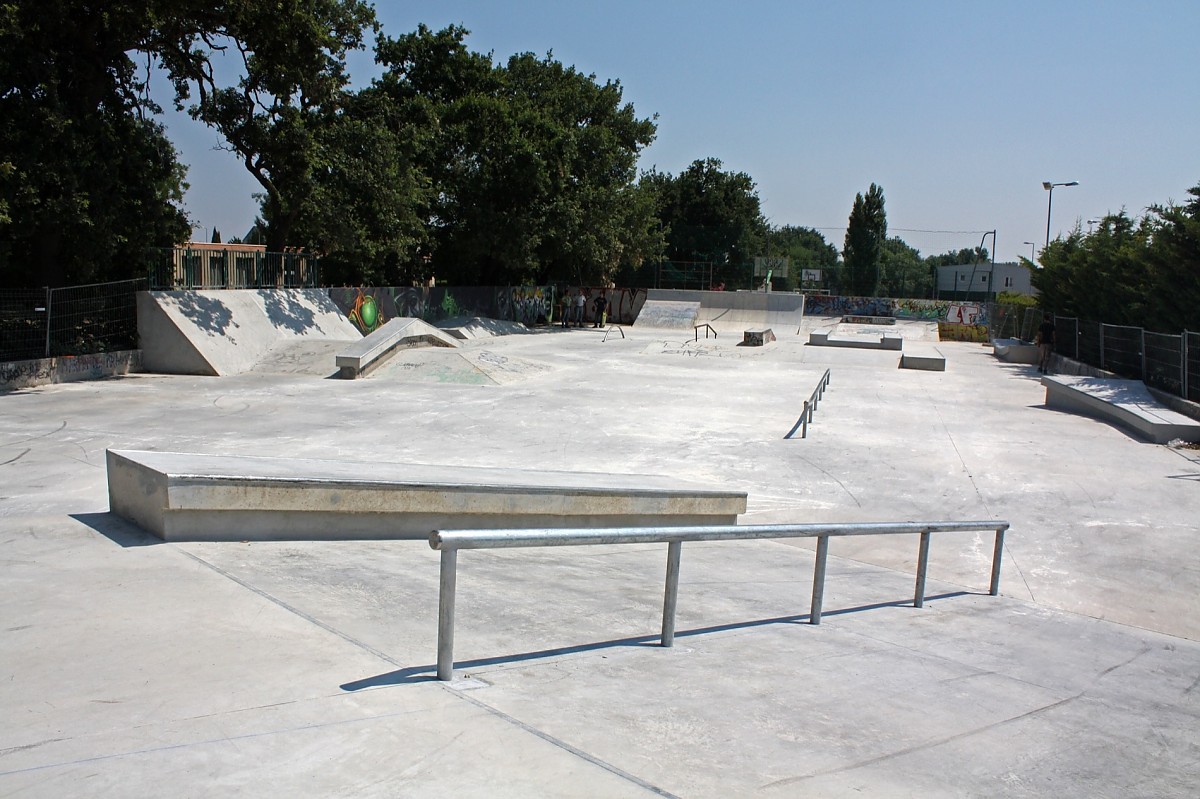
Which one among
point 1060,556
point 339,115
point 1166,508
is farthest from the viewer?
point 339,115

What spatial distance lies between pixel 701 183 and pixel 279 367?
57337mm

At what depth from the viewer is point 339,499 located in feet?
21.5

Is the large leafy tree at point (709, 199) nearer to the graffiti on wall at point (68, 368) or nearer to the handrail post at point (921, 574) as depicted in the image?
the graffiti on wall at point (68, 368)

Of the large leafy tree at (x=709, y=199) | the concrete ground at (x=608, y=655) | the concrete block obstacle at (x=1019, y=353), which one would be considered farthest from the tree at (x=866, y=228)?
the concrete ground at (x=608, y=655)

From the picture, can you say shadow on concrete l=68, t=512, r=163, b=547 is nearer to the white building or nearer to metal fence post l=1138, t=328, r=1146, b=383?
metal fence post l=1138, t=328, r=1146, b=383

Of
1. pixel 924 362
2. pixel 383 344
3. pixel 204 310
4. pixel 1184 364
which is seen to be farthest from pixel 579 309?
pixel 1184 364

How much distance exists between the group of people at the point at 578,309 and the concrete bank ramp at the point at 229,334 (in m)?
21.0

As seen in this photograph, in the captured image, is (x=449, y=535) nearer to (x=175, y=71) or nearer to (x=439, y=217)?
(x=175, y=71)

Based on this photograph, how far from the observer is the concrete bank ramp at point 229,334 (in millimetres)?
20656

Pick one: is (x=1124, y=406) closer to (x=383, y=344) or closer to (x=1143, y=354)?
(x=1143, y=354)

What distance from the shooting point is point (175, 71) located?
72.4 ft

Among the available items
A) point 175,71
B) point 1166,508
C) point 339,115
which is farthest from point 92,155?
point 1166,508

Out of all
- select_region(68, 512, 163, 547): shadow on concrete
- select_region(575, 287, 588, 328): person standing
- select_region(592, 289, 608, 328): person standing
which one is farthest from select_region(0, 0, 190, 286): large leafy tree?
select_region(592, 289, 608, 328): person standing

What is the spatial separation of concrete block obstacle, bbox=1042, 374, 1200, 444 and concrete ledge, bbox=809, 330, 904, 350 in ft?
41.1
